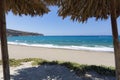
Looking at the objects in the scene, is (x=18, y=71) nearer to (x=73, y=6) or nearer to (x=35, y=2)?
(x=35, y=2)

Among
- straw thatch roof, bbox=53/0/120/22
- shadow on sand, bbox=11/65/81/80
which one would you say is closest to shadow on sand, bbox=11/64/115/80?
shadow on sand, bbox=11/65/81/80

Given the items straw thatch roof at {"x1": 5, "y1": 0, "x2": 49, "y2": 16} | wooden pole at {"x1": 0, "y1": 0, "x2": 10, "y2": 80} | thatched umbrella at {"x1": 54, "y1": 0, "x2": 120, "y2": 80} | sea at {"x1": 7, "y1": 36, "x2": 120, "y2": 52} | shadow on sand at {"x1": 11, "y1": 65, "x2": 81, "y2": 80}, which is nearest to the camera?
wooden pole at {"x1": 0, "y1": 0, "x2": 10, "y2": 80}

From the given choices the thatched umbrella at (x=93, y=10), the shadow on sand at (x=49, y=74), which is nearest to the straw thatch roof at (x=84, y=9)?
the thatched umbrella at (x=93, y=10)

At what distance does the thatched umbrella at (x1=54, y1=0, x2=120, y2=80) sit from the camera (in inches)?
234

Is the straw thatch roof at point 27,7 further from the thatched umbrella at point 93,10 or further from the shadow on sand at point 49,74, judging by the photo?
the shadow on sand at point 49,74

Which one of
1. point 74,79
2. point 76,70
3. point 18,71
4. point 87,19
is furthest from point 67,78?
point 87,19

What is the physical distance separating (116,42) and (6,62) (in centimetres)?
228

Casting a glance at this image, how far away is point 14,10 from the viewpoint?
24.2 ft

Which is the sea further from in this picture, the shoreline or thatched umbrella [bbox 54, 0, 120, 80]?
thatched umbrella [bbox 54, 0, 120, 80]

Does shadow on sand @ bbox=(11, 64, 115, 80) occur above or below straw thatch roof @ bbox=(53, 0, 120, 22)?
below

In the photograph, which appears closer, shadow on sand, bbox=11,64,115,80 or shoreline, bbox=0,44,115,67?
shadow on sand, bbox=11,64,115,80

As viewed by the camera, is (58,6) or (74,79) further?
(74,79)

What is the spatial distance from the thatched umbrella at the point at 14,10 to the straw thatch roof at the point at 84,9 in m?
0.92

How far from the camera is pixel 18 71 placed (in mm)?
9508
